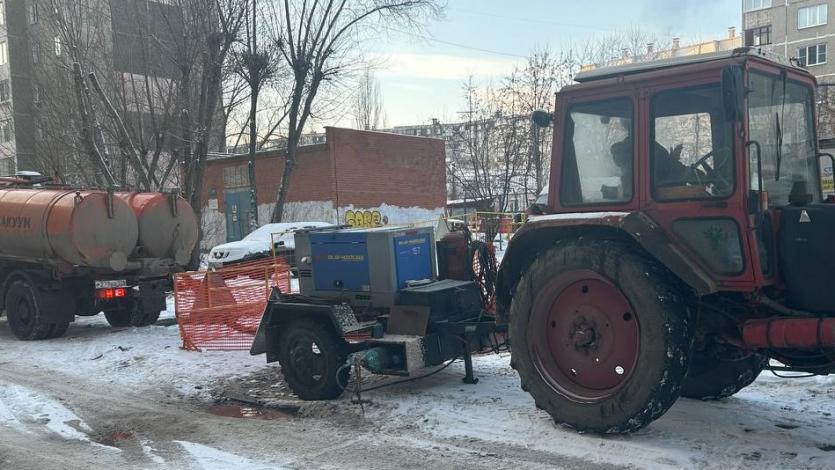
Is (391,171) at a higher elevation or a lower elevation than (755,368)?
A: higher

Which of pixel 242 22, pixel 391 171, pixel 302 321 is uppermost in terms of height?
pixel 242 22

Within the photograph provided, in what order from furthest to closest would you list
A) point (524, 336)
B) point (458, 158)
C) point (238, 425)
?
point (458, 158) → point (238, 425) → point (524, 336)

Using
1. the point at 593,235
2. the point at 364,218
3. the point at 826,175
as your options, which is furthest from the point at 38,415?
the point at 364,218

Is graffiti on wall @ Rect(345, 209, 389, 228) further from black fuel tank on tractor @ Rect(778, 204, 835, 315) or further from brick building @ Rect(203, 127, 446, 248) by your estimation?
black fuel tank on tractor @ Rect(778, 204, 835, 315)

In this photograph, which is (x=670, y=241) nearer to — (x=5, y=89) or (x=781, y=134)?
(x=781, y=134)

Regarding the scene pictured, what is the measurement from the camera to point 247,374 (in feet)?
28.0

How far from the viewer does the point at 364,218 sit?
27391 mm

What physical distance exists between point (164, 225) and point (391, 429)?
7.80 meters

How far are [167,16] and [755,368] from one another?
17.1m

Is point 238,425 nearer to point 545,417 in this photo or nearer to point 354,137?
point 545,417

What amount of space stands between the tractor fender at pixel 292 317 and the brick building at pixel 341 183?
1876cm

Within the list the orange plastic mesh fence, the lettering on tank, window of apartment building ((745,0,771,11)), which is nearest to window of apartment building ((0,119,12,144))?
the lettering on tank

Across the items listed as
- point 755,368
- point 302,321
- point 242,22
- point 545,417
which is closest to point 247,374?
point 302,321

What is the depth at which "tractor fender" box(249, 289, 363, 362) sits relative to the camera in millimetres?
7031
